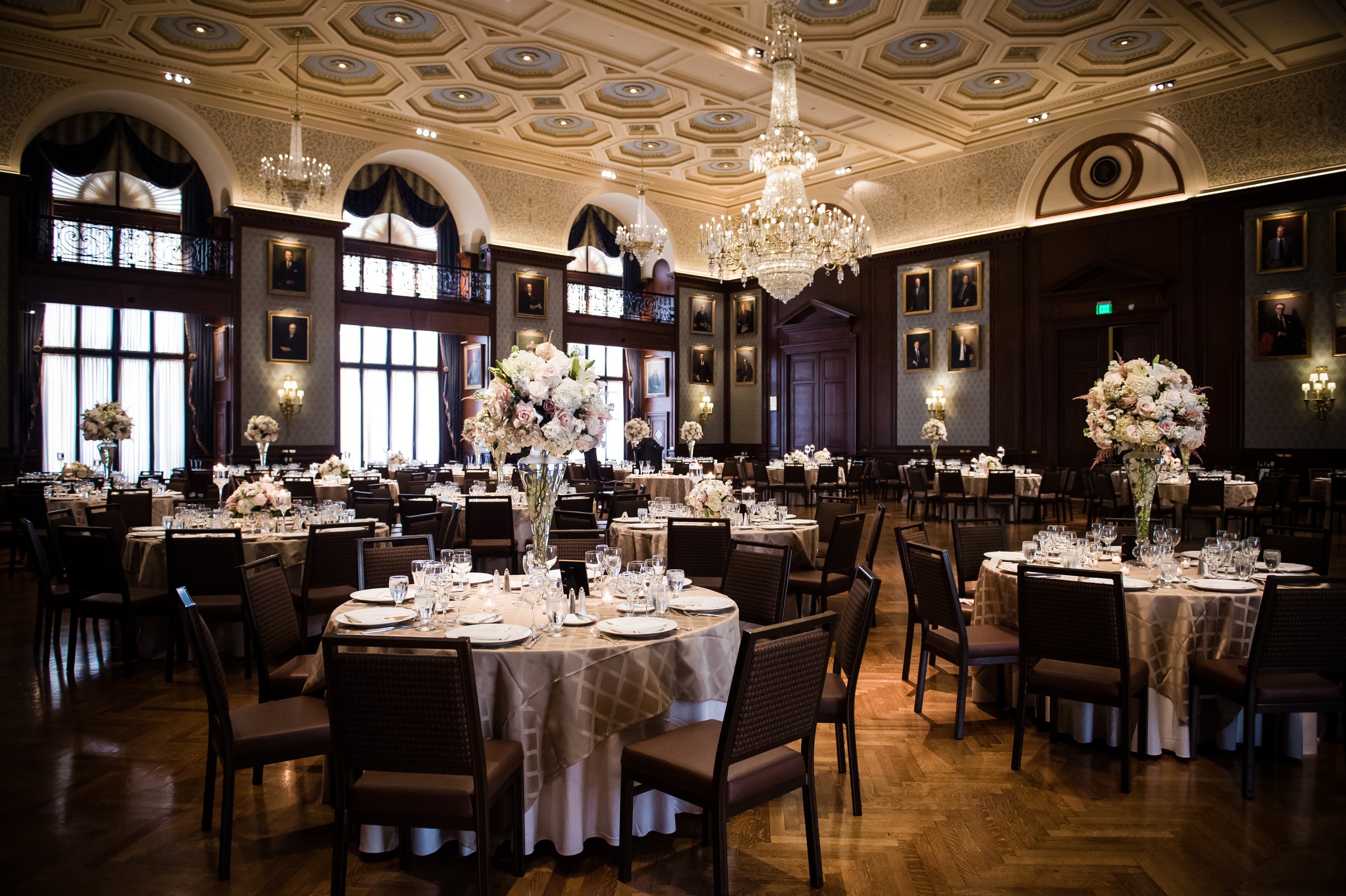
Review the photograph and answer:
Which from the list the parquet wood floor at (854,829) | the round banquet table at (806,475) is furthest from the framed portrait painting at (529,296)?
the parquet wood floor at (854,829)

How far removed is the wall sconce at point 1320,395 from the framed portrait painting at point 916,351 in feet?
A: 19.1

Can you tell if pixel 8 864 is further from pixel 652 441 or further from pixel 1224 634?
pixel 652 441

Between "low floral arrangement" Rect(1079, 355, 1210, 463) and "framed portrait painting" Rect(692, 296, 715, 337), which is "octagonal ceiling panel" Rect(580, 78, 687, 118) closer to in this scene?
"framed portrait painting" Rect(692, 296, 715, 337)

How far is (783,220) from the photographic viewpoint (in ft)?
30.5

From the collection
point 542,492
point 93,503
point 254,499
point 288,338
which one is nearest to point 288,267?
point 288,338

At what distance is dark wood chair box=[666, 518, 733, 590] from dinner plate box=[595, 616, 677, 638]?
224cm

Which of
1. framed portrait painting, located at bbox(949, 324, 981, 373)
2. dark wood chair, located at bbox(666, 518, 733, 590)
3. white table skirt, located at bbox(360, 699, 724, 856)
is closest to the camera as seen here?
white table skirt, located at bbox(360, 699, 724, 856)

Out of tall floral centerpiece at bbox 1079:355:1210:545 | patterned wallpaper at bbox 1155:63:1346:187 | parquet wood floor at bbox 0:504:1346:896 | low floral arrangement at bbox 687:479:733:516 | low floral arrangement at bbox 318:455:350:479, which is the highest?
patterned wallpaper at bbox 1155:63:1346:187

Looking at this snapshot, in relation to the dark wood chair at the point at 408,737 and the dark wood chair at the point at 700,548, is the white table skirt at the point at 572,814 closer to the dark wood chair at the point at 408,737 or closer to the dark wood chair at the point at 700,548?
the dark wood chair at the point at 408,737

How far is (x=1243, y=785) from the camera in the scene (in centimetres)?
336

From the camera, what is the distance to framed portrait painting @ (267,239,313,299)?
43.4 ft

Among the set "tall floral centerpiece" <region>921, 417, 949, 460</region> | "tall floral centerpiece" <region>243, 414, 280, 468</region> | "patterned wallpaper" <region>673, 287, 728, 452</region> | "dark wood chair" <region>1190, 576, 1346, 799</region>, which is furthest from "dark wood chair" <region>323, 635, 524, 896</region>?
"patterned wallpaper" <region>673, 287, 728, 452</region>

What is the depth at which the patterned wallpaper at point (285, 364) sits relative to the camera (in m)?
13.1

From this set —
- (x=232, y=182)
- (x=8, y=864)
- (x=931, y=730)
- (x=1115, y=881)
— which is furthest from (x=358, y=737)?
(x=232, y=182)
